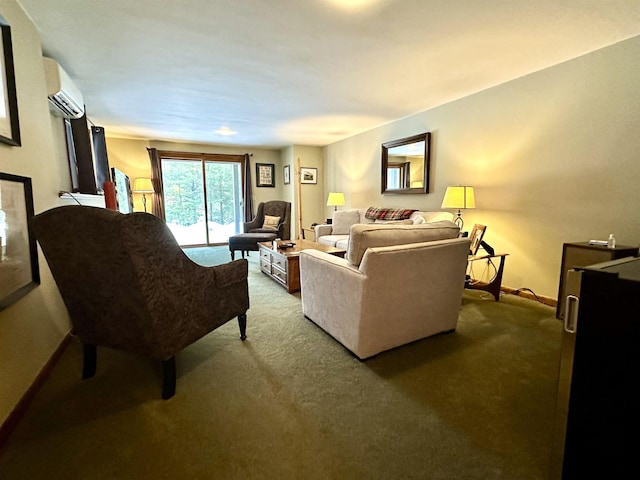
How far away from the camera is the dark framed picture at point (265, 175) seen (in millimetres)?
7172

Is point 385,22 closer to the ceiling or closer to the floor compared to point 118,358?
closer to the ceiling

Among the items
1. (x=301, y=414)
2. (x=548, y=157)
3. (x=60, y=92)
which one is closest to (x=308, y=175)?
(x=548, y=157)

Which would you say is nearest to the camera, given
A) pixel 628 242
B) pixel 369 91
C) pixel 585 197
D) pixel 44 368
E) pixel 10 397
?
pixel 10 397

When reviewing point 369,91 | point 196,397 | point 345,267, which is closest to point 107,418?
point 196,397

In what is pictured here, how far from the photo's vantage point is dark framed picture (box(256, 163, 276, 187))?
7.17 metres

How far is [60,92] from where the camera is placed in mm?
2328

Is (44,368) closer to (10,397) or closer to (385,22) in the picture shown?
(10,397)

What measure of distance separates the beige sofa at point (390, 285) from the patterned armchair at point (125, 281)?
86cm

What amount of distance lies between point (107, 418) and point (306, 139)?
562 centimetres

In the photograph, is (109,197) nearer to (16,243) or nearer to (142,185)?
(16,243)

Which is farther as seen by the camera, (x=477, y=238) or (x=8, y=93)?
(x=477, y=238)

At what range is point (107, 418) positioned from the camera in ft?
4.81

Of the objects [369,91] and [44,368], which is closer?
[44,368]

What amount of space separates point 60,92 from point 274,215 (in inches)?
147
